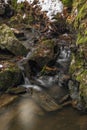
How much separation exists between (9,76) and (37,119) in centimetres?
281

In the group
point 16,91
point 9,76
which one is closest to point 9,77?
point 9,76

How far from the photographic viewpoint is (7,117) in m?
9.31

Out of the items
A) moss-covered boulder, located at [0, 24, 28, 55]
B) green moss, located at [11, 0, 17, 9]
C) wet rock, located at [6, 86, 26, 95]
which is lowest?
wet rock, located at [6, 86, 26, 95]

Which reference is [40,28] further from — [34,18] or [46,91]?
[46,91]

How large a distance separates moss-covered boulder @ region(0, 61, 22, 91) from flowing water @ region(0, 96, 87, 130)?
4.49 ft

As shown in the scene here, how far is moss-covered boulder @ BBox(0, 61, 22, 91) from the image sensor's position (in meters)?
11.0

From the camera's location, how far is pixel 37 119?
29.8 ft

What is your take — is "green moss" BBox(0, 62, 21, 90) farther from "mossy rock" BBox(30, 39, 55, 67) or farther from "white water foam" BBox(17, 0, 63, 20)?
"white water foam" BBox(17, 0, 63, 20)

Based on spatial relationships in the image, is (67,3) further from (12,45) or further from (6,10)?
(6,10)

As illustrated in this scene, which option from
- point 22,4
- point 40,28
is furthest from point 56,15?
point 22,4

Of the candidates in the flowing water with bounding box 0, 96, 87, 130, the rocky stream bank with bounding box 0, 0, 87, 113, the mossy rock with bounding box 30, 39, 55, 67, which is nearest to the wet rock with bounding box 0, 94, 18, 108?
the rocky stream bank with bounding box 0, 0, 87, 113

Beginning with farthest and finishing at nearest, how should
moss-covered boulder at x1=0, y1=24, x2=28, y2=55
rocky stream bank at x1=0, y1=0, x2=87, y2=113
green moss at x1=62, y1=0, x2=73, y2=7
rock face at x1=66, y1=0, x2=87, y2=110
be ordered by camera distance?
green moss at x1=62, y1=0, x2=73, y2=7 < moss-covered boulder at x1=0, y1=24, x2=28, y2=55 < rocky stream bank at x1=0, y1=0, x2=87, y2=113 < rock face at x1=66, y1=0, x2=87, y2=110

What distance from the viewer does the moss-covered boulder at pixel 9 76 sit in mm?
11047

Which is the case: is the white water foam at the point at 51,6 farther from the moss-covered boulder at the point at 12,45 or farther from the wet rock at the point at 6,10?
the moss-covered boulder at the point at 12,45
